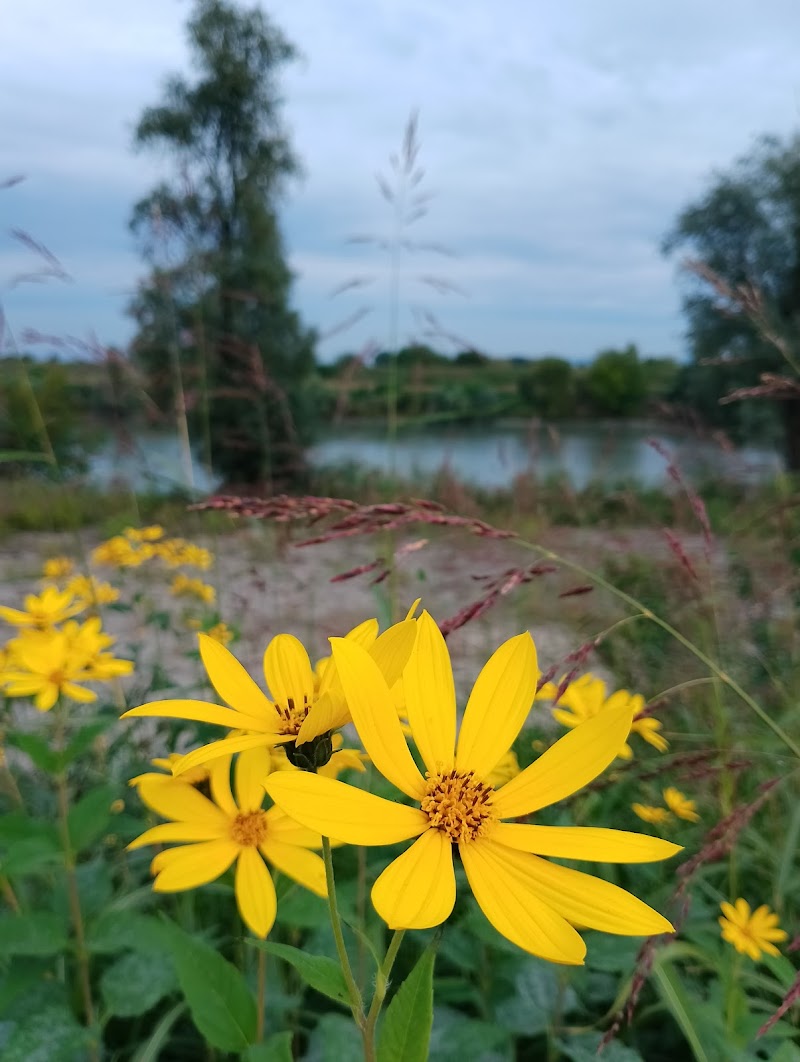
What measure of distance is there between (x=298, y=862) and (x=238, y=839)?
0.20ft

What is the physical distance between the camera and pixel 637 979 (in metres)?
0.61

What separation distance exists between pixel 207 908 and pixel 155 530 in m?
1.03

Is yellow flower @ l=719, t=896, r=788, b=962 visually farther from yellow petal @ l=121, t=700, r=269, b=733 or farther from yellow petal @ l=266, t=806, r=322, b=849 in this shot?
yellow petal @ l=121, t=700, r=269, b=733

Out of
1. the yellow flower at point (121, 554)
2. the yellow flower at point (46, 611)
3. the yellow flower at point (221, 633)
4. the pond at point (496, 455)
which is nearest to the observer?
the yellow flower at point (46, 611)

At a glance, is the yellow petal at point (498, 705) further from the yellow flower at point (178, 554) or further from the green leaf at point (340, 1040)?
the yellow flower at point (178, 554)

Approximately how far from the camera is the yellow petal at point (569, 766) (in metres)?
0.40

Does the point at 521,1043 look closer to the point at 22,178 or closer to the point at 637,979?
the point at 637,979

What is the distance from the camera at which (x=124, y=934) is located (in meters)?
0.84

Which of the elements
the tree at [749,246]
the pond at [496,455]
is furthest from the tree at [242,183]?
the tree at [749,246]

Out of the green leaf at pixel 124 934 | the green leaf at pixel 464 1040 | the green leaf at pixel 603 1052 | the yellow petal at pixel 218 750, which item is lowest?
the green leaf at pixel 603 1052

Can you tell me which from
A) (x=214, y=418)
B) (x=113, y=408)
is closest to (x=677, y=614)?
(x=113, y=408)

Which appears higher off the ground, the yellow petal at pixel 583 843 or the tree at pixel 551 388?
the tree at pixel 551 388

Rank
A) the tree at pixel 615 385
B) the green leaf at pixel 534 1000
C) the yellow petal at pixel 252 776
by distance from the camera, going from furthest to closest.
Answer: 1. the tree at pixel 615 385
2. the green leaf at pixel 534 1000
3. the yellow petal at pixel 252 776

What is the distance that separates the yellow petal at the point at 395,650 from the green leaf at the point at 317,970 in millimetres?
147
